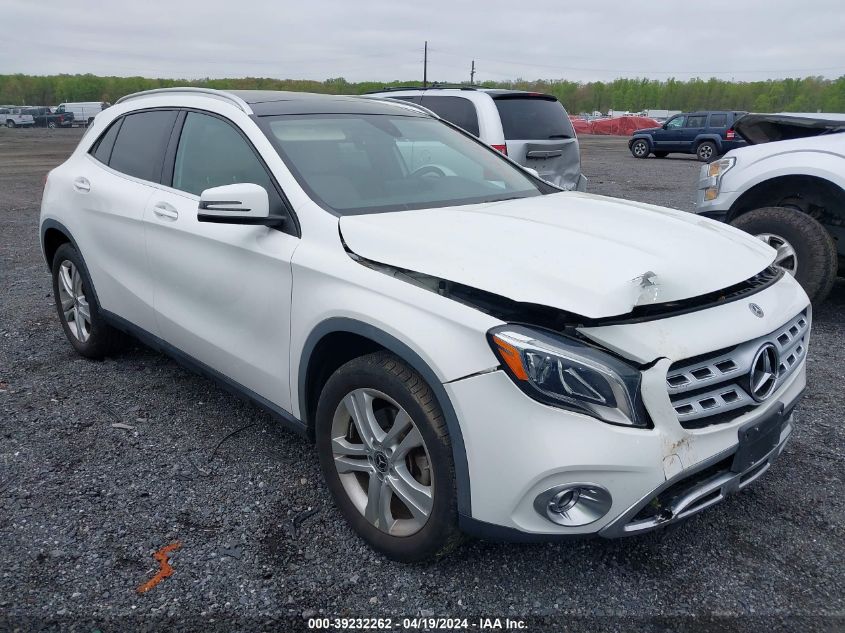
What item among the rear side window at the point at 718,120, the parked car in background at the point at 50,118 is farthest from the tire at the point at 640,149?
the parked car in background at the point at 50,118

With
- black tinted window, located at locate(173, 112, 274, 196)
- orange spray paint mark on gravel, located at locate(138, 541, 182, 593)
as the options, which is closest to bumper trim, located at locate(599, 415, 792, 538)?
orange spray paint mark on gravel, located at locate(138, 541, 182, 593)

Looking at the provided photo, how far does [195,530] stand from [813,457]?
2848 millimetres

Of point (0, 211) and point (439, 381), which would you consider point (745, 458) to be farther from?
point (0, 211)

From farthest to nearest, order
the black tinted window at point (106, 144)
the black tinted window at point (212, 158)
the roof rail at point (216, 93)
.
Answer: the black tinted window at point (106, 144), the roof rail at point (216, 93), the black tinted window at point (212, 158)

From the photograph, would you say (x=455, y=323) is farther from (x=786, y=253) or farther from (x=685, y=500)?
(x=786, y=253)

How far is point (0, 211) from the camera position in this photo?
11.5 meters

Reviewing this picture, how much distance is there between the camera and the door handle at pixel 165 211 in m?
3.32

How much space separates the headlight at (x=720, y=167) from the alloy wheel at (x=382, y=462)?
4.44 meters

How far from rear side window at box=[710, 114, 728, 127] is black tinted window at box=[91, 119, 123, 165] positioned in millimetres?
22620

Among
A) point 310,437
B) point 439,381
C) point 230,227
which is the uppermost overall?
point 230,227

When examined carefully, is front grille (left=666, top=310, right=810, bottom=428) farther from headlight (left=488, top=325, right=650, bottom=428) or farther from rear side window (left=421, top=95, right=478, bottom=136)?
rear side window (left=421, top=95, right=478, bottom=136)

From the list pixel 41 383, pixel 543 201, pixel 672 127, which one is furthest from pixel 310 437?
pixel 672 127

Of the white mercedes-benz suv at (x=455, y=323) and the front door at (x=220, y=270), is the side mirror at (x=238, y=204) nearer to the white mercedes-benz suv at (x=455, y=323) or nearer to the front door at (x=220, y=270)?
the white mercedes-benz suv at (x=455, y=323)

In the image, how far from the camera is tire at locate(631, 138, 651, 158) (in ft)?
81.3
